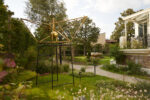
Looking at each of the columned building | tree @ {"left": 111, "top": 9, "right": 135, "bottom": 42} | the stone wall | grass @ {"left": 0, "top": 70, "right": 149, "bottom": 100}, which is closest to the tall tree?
grass @ {"left": 0, "top": 70, "right": 149, "bottom": 100}

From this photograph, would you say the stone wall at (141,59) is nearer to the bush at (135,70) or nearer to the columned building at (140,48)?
the columned building at (140,48)

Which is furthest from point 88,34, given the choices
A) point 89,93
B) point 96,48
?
point 89,93

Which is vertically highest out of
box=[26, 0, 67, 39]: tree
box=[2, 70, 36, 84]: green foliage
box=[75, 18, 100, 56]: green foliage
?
box=[26, 0, 67, 39]: tree

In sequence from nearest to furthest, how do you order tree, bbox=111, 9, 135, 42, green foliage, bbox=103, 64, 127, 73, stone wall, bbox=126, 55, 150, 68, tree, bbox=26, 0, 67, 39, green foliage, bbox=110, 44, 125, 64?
stone wall, bbox=126, 55, 150, 68 < green foliage, bbox=103, 64, 127, 73 < green foliage, bbox=110, 44, 125, 64 < tree, bbox=26, 0, 67, 39 < tree, bbox=111, 9, 135, 42

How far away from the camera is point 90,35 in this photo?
74.0 feet

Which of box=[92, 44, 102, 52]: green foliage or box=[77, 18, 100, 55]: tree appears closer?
box=[77, 18, 100, 55]: tree

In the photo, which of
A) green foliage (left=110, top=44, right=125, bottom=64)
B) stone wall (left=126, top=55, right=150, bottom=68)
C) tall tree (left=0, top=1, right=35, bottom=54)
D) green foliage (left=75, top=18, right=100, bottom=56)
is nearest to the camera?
tall tree (left=0, top=1, right=35, bottom=54)

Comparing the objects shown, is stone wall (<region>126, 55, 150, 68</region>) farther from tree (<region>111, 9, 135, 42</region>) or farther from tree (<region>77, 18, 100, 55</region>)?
tree (<region>111, 9, 135, 42</region>)

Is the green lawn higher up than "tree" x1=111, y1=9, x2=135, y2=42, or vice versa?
"tree" x1=111, y1=9, x2=135, y2=42

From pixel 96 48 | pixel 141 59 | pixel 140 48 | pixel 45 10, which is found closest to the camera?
pixel 141 59

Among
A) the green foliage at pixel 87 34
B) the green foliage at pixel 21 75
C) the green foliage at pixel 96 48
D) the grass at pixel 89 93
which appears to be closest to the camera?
the green foliage at pixel 21 75

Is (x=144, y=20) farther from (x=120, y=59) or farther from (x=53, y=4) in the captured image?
(x=53, y=4)

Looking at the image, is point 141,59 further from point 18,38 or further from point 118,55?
point 18,38

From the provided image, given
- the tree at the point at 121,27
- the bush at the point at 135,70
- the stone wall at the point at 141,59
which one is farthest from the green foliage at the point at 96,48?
the bush at the point at 135,70
